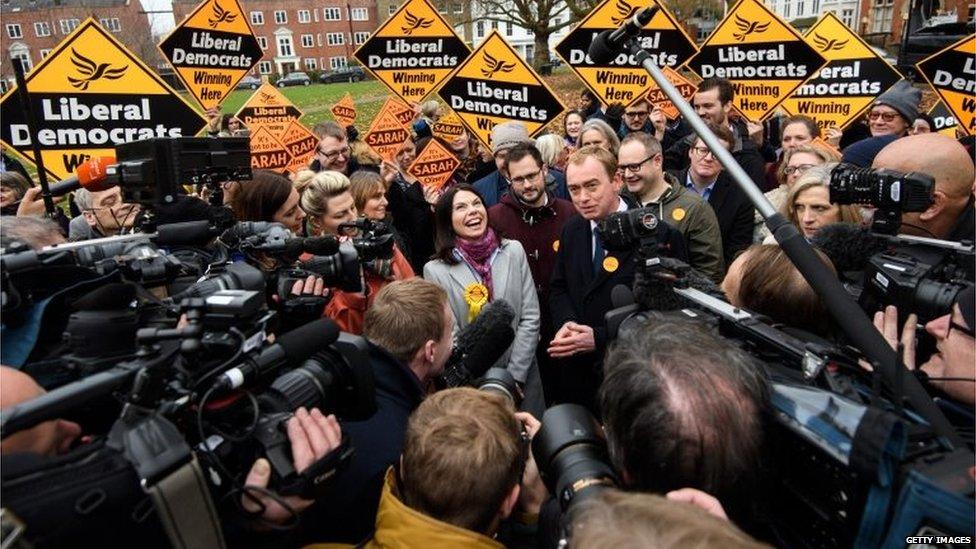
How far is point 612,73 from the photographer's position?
6.59 m

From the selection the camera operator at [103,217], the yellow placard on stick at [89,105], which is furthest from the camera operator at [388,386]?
the yellow placard on stick at [89,105]

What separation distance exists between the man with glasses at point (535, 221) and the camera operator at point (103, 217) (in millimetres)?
2578

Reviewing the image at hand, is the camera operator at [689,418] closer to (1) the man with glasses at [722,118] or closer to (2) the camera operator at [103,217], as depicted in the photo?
(2) the camera operator at [103,217]

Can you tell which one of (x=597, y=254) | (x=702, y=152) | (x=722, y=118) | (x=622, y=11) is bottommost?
(x=597, y=254)

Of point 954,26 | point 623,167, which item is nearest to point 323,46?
point 954,26

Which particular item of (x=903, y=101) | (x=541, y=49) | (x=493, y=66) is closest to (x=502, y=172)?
(x=493, y=66)

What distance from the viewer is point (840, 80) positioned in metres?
6.91

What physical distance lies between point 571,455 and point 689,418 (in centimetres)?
35

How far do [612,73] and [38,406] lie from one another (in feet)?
20.7

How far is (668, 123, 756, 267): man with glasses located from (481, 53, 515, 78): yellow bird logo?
2229 millimetres

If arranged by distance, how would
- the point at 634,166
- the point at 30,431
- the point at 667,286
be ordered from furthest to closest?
the point at 634,166, the point at 667,286, the point at 30,431

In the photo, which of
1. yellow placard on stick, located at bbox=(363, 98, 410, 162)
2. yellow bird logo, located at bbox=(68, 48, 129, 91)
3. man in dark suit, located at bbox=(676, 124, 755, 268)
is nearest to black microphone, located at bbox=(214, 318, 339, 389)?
man in dark suit, located at bbox=(676, 124, 755, 268)

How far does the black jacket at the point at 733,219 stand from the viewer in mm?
4625

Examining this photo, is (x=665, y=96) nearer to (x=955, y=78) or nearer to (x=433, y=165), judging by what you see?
(x=955, y=78)
